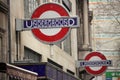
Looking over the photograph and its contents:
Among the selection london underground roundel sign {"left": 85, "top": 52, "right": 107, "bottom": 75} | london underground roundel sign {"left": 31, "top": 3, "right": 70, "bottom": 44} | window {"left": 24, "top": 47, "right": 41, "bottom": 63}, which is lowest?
london underground roundel sign {"left": 85, "top": 52, "right": 107, "bottom": 75}

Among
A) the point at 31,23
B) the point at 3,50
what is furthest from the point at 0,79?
the point at 31,23

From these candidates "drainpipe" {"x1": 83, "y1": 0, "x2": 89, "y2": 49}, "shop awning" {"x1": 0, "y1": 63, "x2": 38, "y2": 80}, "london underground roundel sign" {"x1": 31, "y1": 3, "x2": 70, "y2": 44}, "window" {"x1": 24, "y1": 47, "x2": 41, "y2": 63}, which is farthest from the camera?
"drainpipe" {"x1": 83, "y1": 0, "x2": 89, "y2": 49}

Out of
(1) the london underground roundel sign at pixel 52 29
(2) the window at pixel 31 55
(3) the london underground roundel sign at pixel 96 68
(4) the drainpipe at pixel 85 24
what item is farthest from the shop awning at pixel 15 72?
(4) the drainpipe at pixel 85 24

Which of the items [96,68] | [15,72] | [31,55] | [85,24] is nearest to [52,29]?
[15,72]

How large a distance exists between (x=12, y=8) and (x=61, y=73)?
4.24 m

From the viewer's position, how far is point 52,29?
12.5 metres

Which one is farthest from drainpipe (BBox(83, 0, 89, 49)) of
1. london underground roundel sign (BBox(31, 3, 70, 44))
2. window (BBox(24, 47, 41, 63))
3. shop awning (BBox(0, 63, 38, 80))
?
shop awning (BBox(0, 63, 38, 80))

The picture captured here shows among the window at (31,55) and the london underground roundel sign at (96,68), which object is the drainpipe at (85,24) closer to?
the london underground roundel sign at (96,68)

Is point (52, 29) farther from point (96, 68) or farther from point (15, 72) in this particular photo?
point (96, 68)

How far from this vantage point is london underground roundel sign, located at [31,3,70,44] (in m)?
12.3

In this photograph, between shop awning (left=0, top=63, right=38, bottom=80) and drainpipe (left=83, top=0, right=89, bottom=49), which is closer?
shop awning (left=0, top=63, right=38, bottom=80)

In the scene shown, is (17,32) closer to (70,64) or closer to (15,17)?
(15,17)

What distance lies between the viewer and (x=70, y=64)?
99.6ft

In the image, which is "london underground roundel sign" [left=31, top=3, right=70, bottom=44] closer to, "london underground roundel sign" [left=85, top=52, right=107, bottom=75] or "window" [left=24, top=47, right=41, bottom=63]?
"window" [left=24, top=47, right=41, bottom=63]
